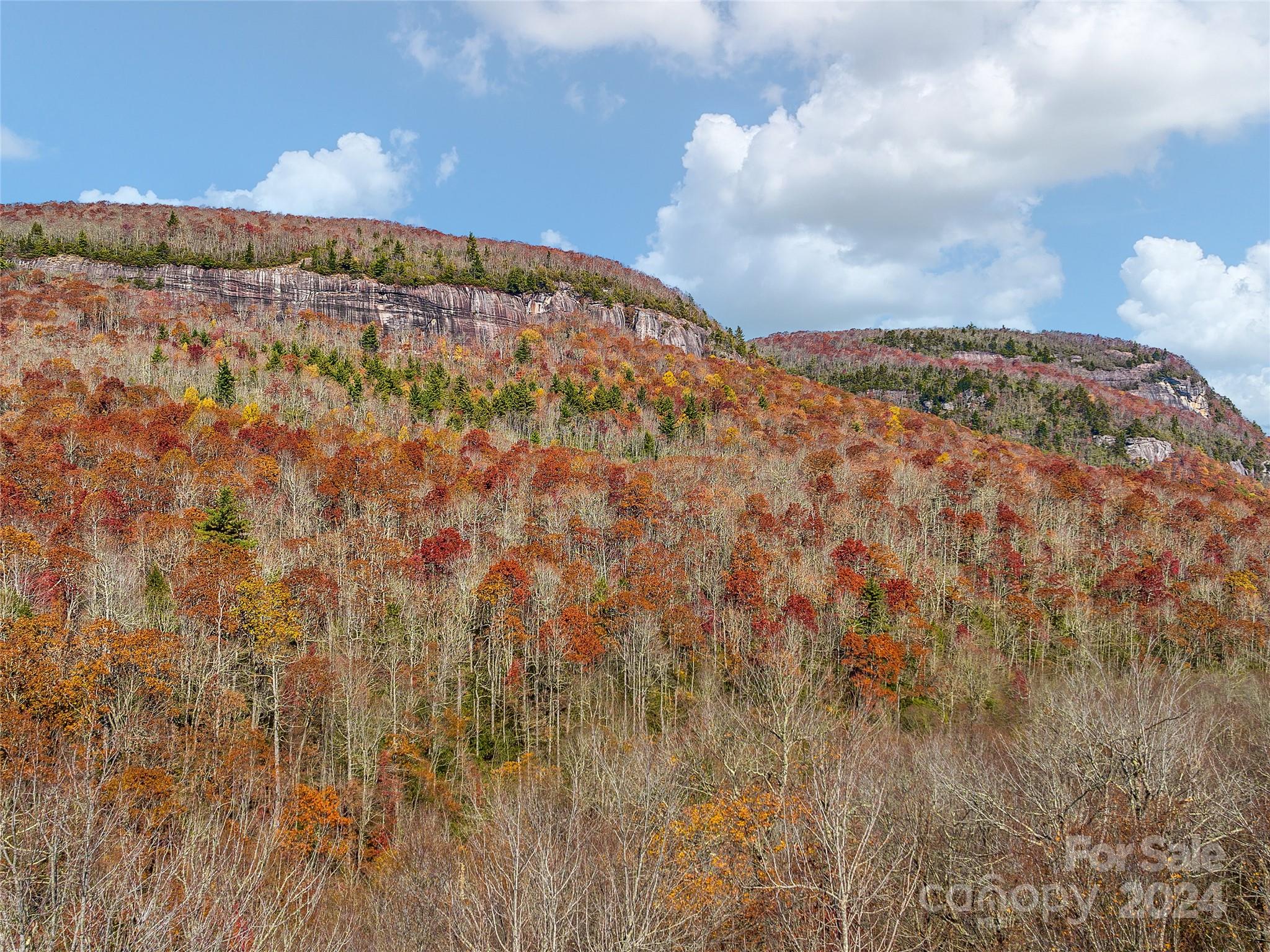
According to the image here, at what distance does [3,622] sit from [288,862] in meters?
19.8

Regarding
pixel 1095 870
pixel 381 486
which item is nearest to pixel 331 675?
pixel 381 486

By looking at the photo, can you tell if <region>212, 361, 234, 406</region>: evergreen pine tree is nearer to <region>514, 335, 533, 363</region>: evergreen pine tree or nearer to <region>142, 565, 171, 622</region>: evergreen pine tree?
<region>142, 565, 171, 622</region>: evergreen pine tree

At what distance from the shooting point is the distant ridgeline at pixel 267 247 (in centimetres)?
15525

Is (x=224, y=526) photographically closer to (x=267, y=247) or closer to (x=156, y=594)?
(x=156, y=594)

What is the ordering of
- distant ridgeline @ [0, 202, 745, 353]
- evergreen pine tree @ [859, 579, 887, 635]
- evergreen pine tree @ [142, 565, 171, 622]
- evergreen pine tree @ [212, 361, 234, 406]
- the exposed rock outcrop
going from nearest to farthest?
1. evergreen pine tree @ [142, 565, 171, 622]
2. evergreen pine tree @ [859, 579, 887, 635]
3. evergreen pine tree @ [212, 361, 234, 406]
4. distant ridgeline @ [0, 202, 745, 353]
5. the exposed rock outcrop

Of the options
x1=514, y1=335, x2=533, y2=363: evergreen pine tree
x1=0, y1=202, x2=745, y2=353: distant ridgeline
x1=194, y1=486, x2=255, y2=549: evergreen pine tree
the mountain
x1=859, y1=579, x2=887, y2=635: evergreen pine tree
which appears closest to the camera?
the mountain

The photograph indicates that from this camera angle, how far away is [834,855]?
43.5 feet

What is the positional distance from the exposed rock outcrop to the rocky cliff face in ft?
494

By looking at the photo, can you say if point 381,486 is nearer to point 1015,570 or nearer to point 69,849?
point 69,849

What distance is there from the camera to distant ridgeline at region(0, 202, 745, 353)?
6112 inches

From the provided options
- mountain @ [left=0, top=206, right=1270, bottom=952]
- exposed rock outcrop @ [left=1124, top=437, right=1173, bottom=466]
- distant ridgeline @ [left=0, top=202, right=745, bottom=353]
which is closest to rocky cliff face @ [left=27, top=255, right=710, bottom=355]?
distant ridgeline @ [left=0, top=202, right=745, bottom=353]

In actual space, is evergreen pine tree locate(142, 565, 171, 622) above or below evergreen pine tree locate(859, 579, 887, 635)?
above

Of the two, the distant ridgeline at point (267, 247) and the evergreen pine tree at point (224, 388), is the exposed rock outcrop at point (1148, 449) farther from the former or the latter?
the evergreen pine tree at point (224, 388)

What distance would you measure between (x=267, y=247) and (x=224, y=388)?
10553cm
